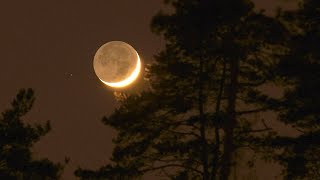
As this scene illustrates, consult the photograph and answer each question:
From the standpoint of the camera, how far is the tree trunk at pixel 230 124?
18938mm

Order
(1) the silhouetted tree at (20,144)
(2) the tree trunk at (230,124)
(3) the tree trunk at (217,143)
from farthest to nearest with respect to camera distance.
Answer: (1) the silhouetted tree at (20,144)
(3) the tree trunk at (217,143)
(2) the tree trunk at (230,124)

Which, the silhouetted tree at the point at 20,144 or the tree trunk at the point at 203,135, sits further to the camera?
the silhouetted tree at the point at 20,144

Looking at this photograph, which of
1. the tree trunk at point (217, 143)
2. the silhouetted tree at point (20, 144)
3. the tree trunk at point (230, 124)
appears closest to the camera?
the tree trunk at point (230, 124)

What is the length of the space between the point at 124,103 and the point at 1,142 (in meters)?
6.08

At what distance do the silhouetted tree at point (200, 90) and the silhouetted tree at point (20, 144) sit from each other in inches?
200

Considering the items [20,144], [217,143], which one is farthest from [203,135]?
[20,144]

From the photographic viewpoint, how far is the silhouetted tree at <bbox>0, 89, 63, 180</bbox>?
79.2 ft

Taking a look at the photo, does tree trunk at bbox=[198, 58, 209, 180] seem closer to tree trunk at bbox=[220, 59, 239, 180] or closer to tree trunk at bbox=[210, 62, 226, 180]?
tree trunk at bbox=[210, 62, 226, 180]

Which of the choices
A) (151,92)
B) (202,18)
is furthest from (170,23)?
(151,92)

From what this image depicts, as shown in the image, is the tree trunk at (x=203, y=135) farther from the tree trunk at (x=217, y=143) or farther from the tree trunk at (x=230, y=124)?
the tree trunk at (x=230, y=124)

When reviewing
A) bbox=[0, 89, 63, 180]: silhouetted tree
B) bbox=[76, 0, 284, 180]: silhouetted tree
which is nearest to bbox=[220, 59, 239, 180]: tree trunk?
bbox=[76, 0, 284, 180]: silhouetted tree

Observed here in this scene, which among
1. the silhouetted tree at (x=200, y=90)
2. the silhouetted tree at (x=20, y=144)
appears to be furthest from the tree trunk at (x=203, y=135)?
the silhouetted tree at (x=20, y=144)

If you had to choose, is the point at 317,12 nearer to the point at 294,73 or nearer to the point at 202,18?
the point at 294,73

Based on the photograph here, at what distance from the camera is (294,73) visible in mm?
18812
